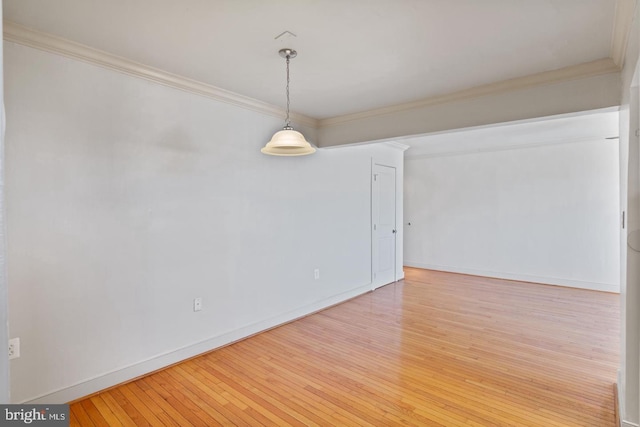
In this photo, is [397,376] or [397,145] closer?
[397,376]

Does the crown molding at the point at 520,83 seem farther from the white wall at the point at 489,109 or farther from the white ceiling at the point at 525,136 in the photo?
the white ceiling at the point at 525,136

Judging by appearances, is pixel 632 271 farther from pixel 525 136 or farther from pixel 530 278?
pixel 530 278

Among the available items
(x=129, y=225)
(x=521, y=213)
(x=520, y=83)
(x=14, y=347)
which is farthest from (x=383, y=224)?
(x=14, y=347)

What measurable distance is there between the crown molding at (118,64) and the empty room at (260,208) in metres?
0.02

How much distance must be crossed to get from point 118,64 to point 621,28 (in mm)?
3420

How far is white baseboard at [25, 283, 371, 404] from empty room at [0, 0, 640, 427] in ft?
0.06

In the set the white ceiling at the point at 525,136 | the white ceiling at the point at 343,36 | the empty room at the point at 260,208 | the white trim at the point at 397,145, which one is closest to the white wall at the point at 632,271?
the empty room at the point at 260,208

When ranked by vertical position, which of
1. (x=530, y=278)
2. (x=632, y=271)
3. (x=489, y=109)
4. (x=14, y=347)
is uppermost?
(x=489, y=109)

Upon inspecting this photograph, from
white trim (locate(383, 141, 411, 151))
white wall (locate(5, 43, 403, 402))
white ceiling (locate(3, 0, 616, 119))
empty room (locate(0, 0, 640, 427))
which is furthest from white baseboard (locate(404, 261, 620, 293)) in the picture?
white ceiling (locate(3, 0, 616, 119))

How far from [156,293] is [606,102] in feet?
12.9

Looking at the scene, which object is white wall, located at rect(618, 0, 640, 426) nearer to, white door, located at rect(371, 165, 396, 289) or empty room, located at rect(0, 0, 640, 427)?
empty room, located at rect(0, 0, 640, 427)

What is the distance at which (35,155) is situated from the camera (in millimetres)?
2180

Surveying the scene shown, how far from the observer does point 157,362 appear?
9.18ft

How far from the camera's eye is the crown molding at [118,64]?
210cm
